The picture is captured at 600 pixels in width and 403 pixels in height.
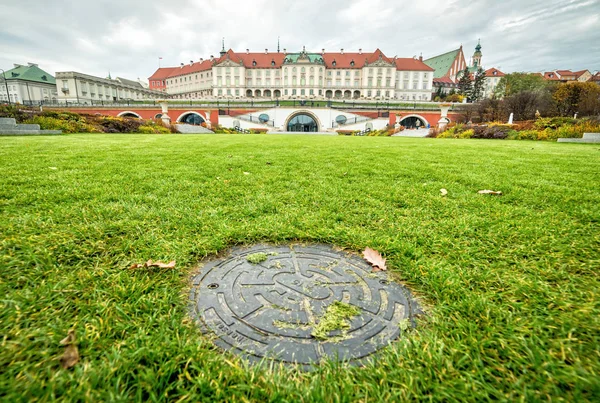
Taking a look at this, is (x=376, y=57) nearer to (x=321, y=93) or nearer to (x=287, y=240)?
(x=321, y=93)

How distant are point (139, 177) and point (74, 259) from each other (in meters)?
2.69

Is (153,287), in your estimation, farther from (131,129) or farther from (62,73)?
(62,73)

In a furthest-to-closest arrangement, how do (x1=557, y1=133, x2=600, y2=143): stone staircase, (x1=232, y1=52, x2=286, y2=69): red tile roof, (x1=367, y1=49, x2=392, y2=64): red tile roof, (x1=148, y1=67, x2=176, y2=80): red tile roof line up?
(x1=148, y1=67, x2=176, y2=80): red tile roof, (x1=232, y1=52, x2=286, y2=69): red tile roof, (x1=367, y1=49, x2=392, y2=64): red tile roof, (x1=557, y1=133, x2=600, y2=143): stone staircase

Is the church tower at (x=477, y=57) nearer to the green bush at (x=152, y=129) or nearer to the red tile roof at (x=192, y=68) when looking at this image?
the red tile roof at (x=192, y=68)

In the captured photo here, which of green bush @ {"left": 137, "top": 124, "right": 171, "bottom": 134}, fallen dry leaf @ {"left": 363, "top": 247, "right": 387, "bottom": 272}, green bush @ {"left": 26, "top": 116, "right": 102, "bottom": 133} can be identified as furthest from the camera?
green bush @ {"left": 137, "top": 124, "right": 171, "bottom": 134}

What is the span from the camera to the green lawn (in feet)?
3.45

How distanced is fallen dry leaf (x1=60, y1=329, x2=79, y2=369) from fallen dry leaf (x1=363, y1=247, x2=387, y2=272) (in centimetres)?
169

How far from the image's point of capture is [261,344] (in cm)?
130

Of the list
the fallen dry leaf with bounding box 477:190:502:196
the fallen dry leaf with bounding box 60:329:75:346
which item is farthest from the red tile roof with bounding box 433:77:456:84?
the fallen dry leaf with bounding box 60:329:75:346

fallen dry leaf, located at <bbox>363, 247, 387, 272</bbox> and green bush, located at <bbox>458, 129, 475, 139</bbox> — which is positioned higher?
green bush, located at <bbox>458, 129, 475, 139</bbox>

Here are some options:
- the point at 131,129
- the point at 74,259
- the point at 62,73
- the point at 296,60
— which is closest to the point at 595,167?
the point at 74,259

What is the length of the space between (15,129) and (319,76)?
7478cm

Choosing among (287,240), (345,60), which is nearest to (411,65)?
(345,60)

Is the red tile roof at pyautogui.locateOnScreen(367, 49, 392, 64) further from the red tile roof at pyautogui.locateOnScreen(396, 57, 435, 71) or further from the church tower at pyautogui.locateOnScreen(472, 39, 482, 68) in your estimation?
the church tower at pyautogui.locateOnScreen(472, 39, 482, 68)
